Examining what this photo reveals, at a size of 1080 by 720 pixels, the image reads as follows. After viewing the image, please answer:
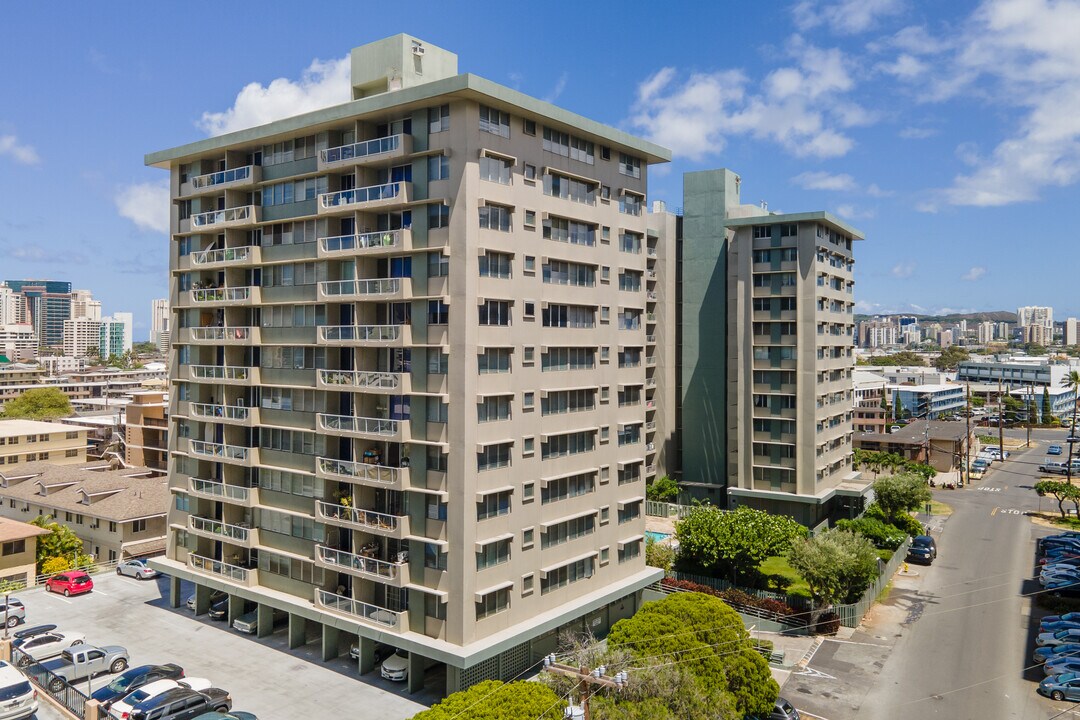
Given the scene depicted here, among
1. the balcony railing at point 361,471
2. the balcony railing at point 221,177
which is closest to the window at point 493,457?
the balcony railing at point 361,471

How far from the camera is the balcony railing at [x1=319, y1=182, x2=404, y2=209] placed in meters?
37.2

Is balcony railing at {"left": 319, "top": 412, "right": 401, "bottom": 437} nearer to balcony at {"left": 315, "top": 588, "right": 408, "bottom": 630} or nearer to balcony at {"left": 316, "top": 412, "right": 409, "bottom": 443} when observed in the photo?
balcony at {"left": 316, "top": 412, "right": 409, "bottom": 443}

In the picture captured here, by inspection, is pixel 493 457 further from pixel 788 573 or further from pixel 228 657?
pixel 788 573

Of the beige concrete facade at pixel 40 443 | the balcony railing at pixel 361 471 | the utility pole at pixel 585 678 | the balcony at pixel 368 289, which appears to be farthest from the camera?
the beige concrete facade at pixel 40 443

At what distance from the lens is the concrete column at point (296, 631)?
140 ft

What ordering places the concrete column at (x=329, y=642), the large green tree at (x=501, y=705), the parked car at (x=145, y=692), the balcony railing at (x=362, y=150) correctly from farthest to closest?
the concrete column at (x=329, y=642) → the balcony railing at (x=362, y=150) → the parked car at (x=145, y=692) → the large green tree at (x=501, y=705)

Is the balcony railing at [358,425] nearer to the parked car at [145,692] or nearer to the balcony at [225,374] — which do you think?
the balcony at [225,374]

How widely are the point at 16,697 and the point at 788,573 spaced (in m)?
52.8

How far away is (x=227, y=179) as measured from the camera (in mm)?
45750

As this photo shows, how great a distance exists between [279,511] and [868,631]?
3842cm

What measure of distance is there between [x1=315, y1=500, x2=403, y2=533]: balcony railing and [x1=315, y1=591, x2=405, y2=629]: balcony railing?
4132mm

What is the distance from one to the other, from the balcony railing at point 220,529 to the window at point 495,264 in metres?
22.9

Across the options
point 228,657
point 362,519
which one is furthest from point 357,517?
point 228,657

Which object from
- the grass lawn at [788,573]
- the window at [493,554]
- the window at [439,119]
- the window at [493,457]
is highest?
the window at [439,119]
